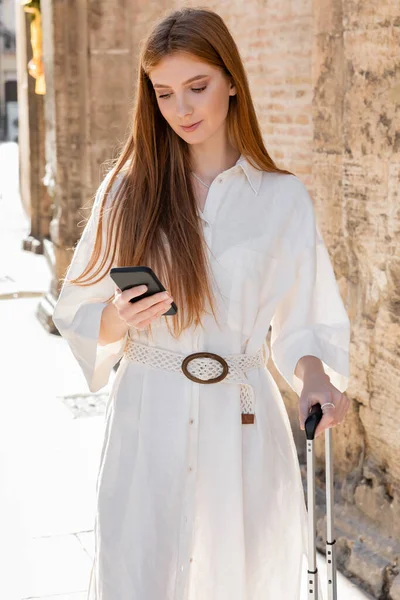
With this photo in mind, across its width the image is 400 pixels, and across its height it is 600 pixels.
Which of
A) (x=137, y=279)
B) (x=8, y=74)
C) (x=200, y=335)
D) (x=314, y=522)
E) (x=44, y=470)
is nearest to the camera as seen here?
(x=137, y=279)

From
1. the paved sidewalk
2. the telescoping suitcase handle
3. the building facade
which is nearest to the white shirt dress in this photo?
the telescoping suitcase handle

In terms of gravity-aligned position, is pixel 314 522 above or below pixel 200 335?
below

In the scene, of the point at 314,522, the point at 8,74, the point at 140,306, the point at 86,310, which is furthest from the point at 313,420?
the point at 8,74

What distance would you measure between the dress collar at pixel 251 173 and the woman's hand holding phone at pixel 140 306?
47cm

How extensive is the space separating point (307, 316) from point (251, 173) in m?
0.40

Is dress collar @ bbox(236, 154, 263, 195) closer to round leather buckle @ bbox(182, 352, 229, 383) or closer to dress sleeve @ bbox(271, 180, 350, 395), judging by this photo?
dress sleeve @ bbox(271, 180, 350, 395)

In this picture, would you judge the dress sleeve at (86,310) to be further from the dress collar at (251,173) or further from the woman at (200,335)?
the dress collar at (251,173)

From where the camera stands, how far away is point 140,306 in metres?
2.69

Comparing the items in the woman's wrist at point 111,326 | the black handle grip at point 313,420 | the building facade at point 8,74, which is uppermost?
the woman's wrist at point 111,326

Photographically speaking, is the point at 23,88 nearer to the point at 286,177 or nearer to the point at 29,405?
the point at 29,405

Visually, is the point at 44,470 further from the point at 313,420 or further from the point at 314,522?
the point at 313,420

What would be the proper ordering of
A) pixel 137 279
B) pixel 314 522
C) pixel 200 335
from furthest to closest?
pixel 200 335 → pixel 314 522 → pixel 137 279

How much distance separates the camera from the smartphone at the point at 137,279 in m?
2.64

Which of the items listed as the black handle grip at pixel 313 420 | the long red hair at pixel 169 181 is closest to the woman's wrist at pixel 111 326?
the long red hair at pixel 169 181
